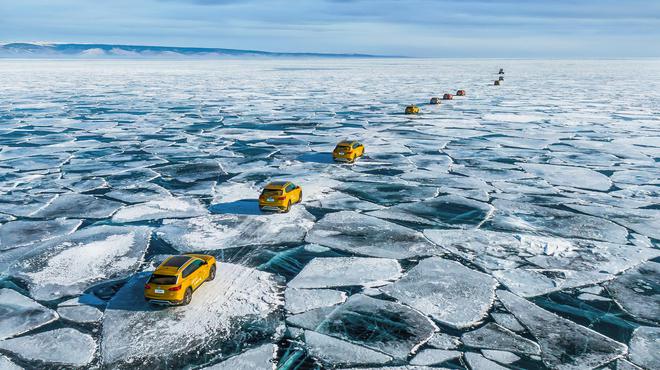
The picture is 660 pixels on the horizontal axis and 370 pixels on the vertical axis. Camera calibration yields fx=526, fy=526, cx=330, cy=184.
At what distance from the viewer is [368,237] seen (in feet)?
46.4

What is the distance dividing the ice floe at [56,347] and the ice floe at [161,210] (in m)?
6.32

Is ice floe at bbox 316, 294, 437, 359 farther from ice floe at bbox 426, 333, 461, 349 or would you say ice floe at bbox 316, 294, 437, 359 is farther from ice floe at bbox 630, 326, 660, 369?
Result: ice floe at bbox 630, 326, 660, 369

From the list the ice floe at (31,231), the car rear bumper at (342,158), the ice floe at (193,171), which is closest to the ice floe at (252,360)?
the ice floe at (31,231)

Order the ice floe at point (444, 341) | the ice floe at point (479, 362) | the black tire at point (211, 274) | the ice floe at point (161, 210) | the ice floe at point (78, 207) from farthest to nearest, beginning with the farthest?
1. the ice floe at point (78, 207)
2. the ice floe at point (161, 210)
3. the black tire at point (211, 274)
4. the ice floe at point (444, 341)
5. the ice floe at point (479, 362)

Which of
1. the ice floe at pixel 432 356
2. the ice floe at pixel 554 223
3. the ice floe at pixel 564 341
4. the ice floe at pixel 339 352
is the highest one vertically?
the ice floe at pixel 564 341

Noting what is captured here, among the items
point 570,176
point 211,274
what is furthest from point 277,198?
point 570,176

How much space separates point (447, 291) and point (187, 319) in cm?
530

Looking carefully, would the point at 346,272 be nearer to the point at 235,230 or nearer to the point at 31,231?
the point at 235,230

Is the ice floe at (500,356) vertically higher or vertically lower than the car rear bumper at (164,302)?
higher

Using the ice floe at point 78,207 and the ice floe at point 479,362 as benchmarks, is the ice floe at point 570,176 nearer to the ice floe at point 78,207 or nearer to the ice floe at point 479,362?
the ice floe at point 479,362

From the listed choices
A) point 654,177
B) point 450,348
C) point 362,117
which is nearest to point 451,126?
point 362,117

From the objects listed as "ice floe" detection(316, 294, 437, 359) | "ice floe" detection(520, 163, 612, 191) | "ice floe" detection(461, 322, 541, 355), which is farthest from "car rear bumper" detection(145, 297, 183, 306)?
"ice floe" detection(520, 163, 612, 191)

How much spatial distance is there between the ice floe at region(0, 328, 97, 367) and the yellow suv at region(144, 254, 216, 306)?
136 centimetres

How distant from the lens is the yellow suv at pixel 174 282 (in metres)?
10.1
